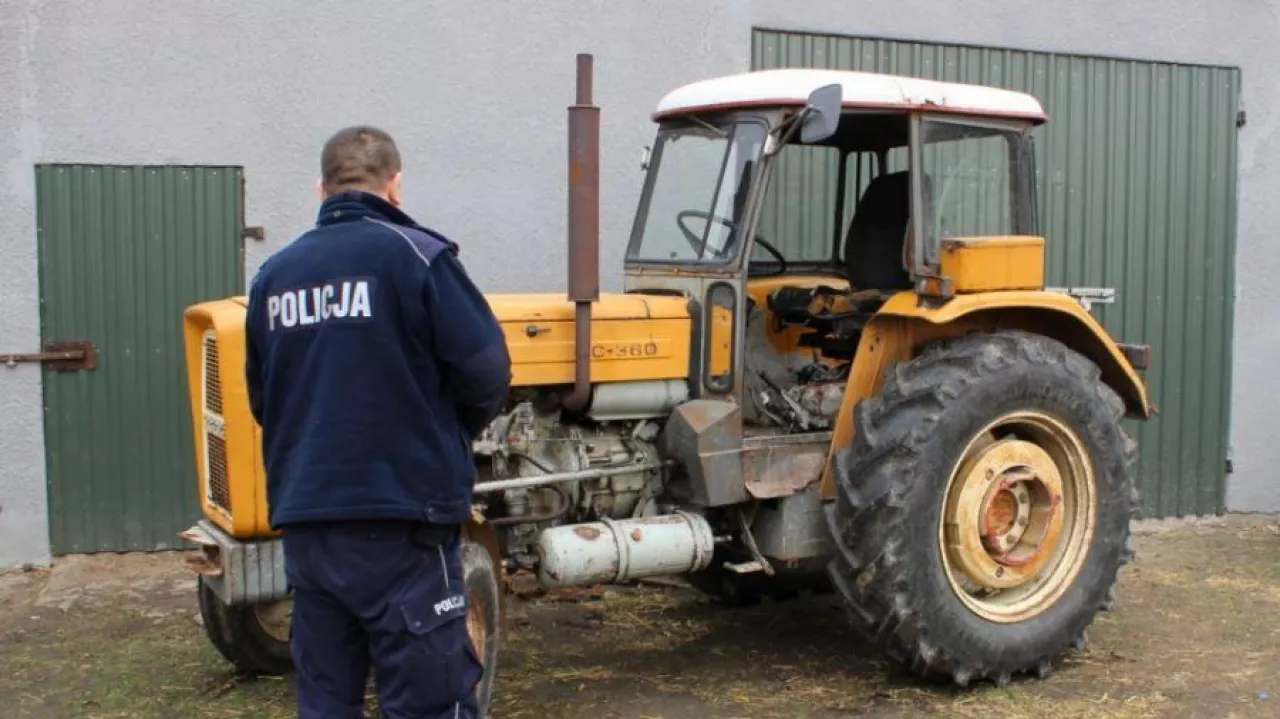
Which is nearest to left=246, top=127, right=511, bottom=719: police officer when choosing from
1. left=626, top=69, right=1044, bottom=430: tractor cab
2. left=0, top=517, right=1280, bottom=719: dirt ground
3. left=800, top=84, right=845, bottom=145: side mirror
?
left=0, top=517, right=1280, bottom=719: dirt ground

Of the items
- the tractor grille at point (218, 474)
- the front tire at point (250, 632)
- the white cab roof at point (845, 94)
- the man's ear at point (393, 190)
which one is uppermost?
the white cab roof at point (845, 94)

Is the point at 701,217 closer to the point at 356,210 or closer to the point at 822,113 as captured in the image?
the point at 822,113

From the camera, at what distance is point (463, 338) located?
327 centimetres

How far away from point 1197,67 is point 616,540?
5870 mm

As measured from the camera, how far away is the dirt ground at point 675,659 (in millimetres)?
5125

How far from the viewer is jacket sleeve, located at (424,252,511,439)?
3246 millimetres

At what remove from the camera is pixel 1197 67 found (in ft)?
28.7

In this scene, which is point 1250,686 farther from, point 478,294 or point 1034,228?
point 478,294

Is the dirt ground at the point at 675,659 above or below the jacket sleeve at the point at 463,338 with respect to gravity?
below

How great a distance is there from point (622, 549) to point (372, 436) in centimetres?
194

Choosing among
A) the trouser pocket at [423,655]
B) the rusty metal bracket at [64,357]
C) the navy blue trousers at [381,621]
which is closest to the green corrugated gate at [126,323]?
the rusty metal bracket at [64,357]

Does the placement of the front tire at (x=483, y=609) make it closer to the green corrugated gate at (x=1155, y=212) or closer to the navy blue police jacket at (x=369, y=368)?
the navy blue police jacket at (x=369, y=368)

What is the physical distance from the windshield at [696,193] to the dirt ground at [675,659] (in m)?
1.72

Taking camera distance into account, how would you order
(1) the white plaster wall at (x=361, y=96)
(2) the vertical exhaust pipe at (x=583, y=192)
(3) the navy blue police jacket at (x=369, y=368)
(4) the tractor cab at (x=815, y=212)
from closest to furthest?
(3) the navy blue police jacket at (x=369, y=368) < (2) the vertical exhaust pipe at (x=583, y=192) < (4) the tractor cab at (x=815, y=212) < (1) the white plaster wall at (x=361, y=96)
